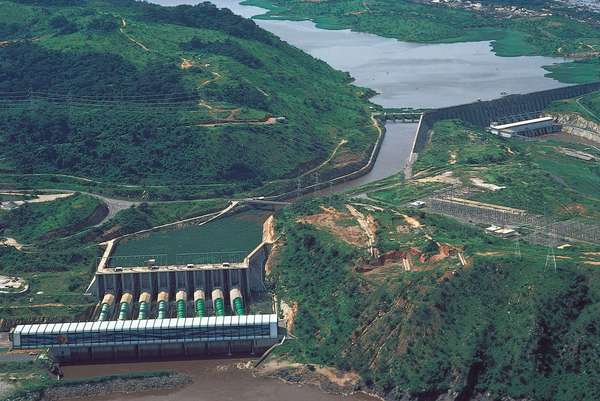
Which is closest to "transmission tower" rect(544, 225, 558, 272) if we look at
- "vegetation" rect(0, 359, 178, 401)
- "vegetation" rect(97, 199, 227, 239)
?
"vegetation" rect(0, 359, 178, 401)

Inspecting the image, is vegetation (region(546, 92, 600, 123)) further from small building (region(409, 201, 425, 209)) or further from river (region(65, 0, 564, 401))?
small building (region(409, 201, 425, 209))

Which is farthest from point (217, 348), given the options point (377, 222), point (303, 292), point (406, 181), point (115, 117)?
point (115, 117)

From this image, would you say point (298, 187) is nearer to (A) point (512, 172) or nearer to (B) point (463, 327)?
(A) point (512, 172)

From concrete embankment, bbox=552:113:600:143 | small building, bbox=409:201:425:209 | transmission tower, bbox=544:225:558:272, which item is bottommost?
concrete embankment, bbox=552:113:600:143

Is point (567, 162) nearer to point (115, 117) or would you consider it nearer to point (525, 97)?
point (525, 97)

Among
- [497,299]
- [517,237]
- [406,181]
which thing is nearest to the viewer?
[497,299]

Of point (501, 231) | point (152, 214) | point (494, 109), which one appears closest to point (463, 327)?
point (501, 231)

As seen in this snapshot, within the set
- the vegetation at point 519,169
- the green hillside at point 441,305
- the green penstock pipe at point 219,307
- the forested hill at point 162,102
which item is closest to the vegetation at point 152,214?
the forested hill at point 162,102
